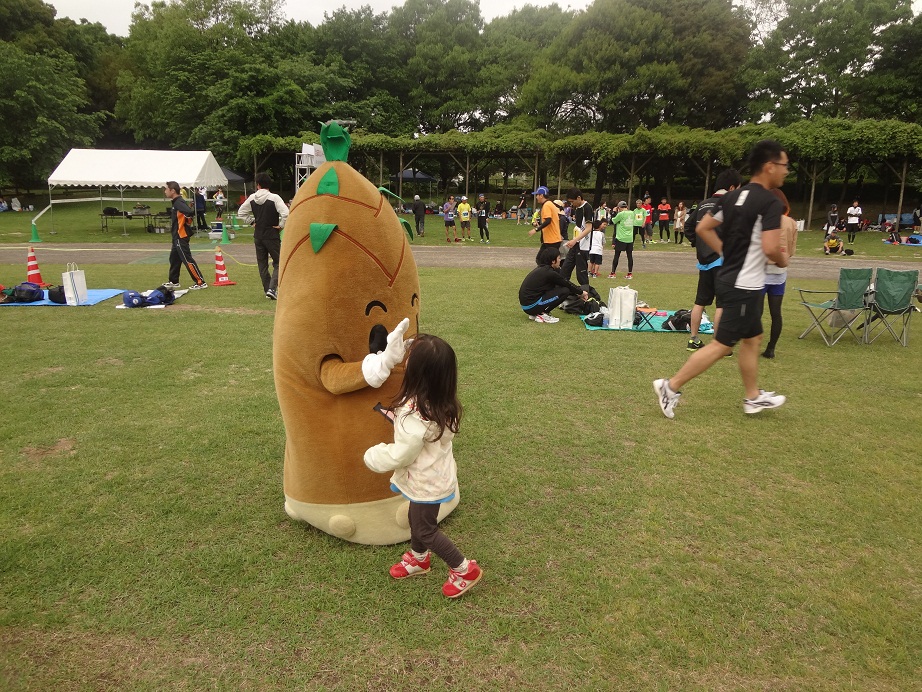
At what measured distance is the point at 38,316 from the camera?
32.9ft

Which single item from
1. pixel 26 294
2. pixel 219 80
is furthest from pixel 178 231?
pixel 219 80

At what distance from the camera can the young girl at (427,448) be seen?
10.1ft

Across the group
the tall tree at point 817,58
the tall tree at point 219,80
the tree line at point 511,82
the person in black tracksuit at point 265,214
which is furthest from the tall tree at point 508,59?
the person in black tracksuit at point 265,214

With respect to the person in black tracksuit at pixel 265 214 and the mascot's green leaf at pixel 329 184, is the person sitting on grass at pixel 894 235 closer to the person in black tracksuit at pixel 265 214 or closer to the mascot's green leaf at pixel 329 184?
the person in black tracksuit at pixel 265 214

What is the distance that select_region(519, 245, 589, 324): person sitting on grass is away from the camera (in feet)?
32.2

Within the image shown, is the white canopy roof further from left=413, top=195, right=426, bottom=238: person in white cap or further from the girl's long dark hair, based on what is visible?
the girl's long dark hair

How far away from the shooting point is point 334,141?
153 inches

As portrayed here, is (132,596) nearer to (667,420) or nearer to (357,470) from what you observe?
(357,470)

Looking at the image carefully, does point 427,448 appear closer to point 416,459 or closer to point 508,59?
point 416,459

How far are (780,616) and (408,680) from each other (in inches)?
78.2

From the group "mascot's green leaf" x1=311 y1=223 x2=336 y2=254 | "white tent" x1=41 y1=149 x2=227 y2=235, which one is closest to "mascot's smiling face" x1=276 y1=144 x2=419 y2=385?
"mascot's green leaf" x1=311 y1=223 x2=336 y2=254

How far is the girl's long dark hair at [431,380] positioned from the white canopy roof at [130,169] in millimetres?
23197

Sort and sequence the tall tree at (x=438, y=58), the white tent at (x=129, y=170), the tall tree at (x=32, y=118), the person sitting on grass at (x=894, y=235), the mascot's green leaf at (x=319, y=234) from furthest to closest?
the tall tree at (x=438, y=58) → the tall tree at (x=32, y=118) → the person sitting on grass at (x=894, y=235) → the white tent at (x=129, y=170) → the mascot's green leaf at (x=319, y=234)

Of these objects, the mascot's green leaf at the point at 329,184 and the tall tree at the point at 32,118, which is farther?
the tall tree at the point at 32,118
